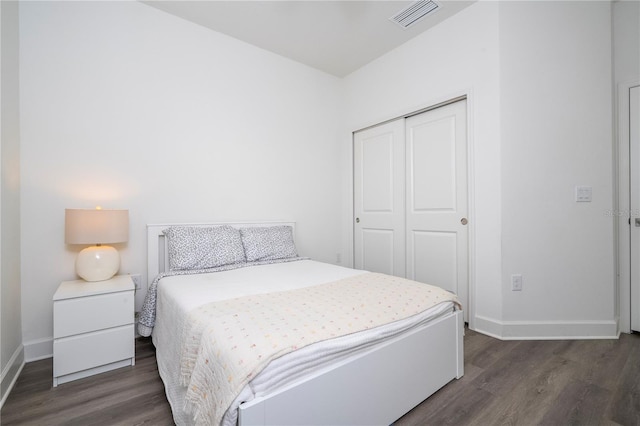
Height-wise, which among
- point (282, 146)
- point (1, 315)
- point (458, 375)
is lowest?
point (458, 375)

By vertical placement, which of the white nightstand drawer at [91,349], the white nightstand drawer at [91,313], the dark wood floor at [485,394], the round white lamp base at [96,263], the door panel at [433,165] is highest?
the door panel at [433,165]

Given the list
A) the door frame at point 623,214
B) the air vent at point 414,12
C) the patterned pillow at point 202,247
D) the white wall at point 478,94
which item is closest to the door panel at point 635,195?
the door frame at point 623,214

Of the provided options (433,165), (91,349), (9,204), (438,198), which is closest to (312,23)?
(433,165)

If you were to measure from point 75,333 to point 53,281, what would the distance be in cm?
58

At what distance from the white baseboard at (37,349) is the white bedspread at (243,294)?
76 centimetres

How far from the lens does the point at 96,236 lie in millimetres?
1850

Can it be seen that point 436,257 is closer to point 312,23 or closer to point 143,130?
point 312,23

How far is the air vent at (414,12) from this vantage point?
2381mm

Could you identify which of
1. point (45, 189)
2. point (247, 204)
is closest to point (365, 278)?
point (247, 204)

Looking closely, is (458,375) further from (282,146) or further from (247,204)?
(282,146)

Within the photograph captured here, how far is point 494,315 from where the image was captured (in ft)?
7.49

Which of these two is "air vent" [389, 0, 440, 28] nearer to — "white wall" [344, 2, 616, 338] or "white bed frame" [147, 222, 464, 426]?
"white wall" [344, 2, 616, 338]

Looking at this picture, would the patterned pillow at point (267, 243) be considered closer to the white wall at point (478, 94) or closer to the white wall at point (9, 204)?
the white wall at point (9, 204)

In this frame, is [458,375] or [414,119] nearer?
[458,375]
